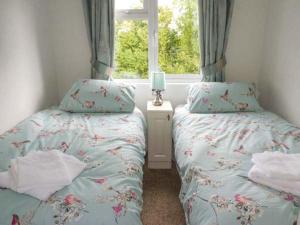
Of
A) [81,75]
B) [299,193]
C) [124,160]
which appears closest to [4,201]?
[124,160]

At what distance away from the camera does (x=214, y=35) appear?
2.67 metres

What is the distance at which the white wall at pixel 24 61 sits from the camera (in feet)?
6.76

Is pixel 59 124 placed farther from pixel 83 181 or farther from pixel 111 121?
pixel 83 181

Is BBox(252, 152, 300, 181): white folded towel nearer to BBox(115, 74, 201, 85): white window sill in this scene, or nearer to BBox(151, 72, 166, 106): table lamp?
BBox(151, 72, 166, 106): table lamp

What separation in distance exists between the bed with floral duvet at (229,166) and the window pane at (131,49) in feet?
2.54

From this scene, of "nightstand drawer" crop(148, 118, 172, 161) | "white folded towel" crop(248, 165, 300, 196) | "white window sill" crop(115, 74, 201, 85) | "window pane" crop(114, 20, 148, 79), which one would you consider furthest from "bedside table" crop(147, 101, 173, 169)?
"white folded towel" crop(248, 165, 300, 196)

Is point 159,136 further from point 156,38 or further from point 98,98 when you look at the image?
point 156,38

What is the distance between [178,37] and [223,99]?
870 mm

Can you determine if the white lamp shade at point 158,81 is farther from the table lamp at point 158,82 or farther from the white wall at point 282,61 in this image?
the white wall at point 282,61

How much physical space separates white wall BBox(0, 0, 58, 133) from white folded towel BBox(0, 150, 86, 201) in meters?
0.81

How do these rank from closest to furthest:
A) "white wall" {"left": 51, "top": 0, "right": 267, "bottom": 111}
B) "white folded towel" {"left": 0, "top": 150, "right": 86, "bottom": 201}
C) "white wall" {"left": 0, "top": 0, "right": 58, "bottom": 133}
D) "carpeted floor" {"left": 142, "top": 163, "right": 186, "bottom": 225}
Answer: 1. "white folded towel" {"left": 0, "top": 150, "right": 86, "bottom": 201}
2. "carpeted floor" {"left": 142, "top": 163, "right": 186, "bottom": 225}
3. "white wall" {"left": 0, "top": 0, "right": 58, "bottom": 133}
4. "white wall" {"left": 51, "top": 0, "right": 267, "bottom": 111}

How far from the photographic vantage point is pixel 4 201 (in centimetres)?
115

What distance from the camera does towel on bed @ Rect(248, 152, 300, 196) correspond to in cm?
124

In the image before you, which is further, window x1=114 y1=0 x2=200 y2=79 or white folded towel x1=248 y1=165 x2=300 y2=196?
window x1=114 y1=0 x2=200 y2=79
